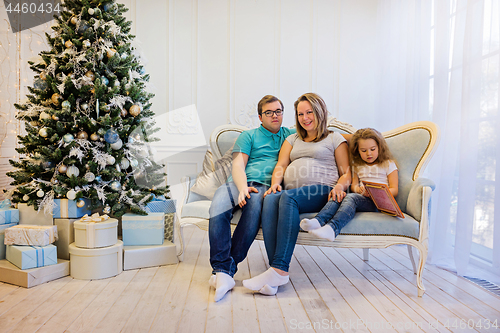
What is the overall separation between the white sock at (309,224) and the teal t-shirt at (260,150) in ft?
1.55

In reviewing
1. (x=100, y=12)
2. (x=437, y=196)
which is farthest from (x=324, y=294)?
(x=100, y=12)

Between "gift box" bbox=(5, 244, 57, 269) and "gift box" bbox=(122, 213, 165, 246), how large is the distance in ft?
1.37

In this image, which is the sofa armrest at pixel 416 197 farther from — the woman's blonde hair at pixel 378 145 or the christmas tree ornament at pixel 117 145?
the christmas tree ornament at pixel 117 145

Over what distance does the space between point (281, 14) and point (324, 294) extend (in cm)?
297

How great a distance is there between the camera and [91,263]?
196 centimetres

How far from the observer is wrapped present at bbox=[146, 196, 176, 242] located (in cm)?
231

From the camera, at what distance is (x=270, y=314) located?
154cm

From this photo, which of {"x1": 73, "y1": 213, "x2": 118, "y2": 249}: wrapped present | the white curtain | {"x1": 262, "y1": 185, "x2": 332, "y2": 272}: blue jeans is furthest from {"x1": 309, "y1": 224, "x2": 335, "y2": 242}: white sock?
{"x1": 73, "y1": 213, "x2": 118, "y2": 249}: wrapped present

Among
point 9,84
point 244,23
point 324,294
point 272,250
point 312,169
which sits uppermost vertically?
point 244,23

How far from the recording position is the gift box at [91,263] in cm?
196

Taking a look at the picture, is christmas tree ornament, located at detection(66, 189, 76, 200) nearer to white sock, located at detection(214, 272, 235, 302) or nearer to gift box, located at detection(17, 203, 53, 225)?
gift box, located at detection(17, 203, 53, 225)

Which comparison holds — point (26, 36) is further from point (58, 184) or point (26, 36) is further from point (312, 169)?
point (312, 169)

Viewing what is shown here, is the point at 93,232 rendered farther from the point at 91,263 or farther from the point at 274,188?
the point at 274,188

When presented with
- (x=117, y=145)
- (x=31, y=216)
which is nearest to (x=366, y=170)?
(x=117, y=145)
